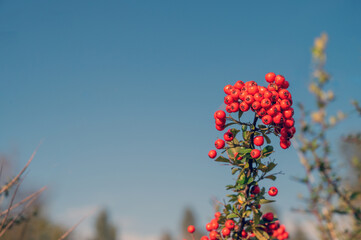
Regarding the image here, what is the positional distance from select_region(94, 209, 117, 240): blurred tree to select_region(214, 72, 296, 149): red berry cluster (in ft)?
257

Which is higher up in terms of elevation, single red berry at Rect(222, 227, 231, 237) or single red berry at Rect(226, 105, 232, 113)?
single red berry at Rect(226, 105, 232, 113)

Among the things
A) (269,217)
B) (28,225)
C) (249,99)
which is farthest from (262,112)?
(28,225)

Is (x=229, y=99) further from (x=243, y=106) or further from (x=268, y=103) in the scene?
(x=268, y=103)

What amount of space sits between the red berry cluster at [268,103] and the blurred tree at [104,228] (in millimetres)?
78207

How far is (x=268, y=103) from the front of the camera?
2883 mm

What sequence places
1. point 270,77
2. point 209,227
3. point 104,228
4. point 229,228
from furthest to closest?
point 104,228
point 209,227
point 270,77
point 229,228

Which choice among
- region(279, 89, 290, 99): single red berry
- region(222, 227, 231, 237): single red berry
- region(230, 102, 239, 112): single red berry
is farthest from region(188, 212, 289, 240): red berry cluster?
region(279, 89, 290, 99): single red berry

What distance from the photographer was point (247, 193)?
301cm

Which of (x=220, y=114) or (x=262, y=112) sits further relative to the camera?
(x=220, y=114)

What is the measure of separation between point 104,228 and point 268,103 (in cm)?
8043

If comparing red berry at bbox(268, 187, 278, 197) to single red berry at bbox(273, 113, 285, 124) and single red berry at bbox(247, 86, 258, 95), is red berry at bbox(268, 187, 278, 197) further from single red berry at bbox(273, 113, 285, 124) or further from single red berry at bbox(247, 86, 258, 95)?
single red berry at bbox(247, 86, 258, 95)

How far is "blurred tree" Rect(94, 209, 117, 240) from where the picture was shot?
71.6 metres

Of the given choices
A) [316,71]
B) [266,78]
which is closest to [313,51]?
[316,71]

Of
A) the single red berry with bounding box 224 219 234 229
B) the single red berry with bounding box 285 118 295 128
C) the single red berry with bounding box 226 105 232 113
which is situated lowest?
the single red berry with bounding box 224 219 234 229
